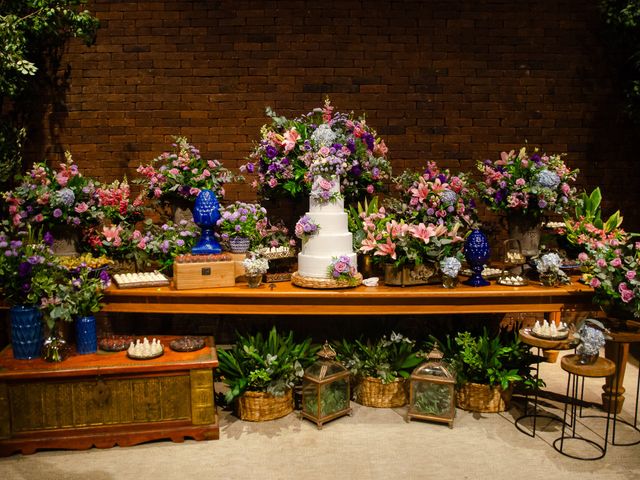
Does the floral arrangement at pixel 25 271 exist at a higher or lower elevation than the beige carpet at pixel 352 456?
higher

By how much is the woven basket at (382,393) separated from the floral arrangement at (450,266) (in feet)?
3.10

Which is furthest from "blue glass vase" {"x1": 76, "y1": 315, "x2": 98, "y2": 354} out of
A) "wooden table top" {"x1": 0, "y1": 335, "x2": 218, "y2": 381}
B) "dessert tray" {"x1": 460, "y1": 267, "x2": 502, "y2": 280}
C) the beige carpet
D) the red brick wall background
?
"dessert tray" {"x1": 460, "y1": 267, "x2": 502, "y2": 280}

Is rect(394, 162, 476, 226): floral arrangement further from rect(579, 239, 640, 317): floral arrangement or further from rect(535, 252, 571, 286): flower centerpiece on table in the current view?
rect(579, 239, 640, 317): floral arrangement

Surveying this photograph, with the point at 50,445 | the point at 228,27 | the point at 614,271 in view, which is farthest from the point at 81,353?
the point at 614,271

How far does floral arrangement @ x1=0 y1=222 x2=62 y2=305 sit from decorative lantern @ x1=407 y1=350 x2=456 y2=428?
2679 millimetres

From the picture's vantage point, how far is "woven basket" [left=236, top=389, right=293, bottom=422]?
14.8 feet

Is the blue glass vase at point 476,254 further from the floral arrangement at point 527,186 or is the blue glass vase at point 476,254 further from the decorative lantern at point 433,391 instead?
the decorative lantern at point 433,391

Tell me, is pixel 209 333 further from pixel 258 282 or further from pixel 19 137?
pixel 19 137

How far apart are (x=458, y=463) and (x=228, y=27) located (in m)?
4.28

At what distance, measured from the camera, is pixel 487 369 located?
4.61 meters

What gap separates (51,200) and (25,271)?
0.68m

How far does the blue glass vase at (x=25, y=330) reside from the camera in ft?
13.8

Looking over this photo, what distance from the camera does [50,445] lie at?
4098 mm

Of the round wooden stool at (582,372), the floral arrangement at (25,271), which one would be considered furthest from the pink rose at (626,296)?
the floral arrangement at (25,271)
